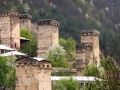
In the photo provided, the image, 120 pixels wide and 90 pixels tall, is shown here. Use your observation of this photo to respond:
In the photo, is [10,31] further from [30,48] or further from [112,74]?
[112,74]

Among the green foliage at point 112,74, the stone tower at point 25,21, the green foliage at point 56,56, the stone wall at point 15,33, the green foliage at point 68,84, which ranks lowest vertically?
the green foliage at point 112,74

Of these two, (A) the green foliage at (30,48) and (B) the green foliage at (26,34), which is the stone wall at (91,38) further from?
(B) the green foliage at (26,34)

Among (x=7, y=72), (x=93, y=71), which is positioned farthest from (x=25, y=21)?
(x=93, y=71)

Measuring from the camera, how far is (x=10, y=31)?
67.2 meters

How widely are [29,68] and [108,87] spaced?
30.7 metres

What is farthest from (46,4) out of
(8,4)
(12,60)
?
(12,60)

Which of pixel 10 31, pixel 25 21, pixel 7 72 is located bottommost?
pixel 7 72

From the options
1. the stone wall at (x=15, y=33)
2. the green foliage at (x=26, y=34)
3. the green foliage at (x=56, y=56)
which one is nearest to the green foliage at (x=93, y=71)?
the green foliage at (x=56, y=56)

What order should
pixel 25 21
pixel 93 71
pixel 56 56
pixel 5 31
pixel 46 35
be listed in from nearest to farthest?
pixel 93 71 < pixel 56 56 < pixel 5 31 < pixel 46 35 < pixel 25 21

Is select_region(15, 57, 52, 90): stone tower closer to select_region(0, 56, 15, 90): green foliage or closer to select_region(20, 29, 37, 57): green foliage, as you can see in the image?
select_region(0, 56, 15, 90): green foliage

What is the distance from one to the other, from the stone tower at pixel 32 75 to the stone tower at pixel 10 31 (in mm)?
17315

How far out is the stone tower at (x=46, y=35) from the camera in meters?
67.6

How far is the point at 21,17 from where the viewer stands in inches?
3012

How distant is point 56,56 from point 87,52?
5.32m
